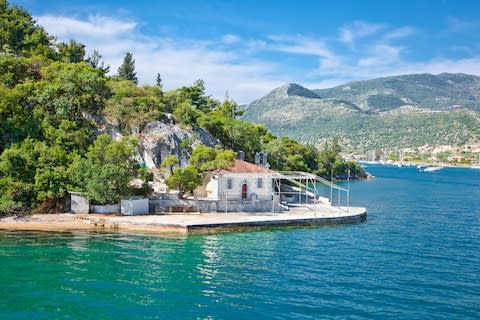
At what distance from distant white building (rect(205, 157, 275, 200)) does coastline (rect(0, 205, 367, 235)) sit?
10.6 ft

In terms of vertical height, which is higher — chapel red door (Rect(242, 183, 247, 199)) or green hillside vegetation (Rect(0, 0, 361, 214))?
green hillside vegetation (Rect(0, 0, 361, 214))

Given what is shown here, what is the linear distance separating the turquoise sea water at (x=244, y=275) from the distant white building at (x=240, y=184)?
268 inches

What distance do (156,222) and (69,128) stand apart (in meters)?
17.4

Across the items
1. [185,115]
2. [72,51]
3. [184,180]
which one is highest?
[72,51]

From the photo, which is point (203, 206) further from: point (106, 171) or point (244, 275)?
point (244, 275)

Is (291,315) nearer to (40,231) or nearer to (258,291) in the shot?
(258,291)

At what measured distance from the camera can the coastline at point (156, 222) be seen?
36.9 metres

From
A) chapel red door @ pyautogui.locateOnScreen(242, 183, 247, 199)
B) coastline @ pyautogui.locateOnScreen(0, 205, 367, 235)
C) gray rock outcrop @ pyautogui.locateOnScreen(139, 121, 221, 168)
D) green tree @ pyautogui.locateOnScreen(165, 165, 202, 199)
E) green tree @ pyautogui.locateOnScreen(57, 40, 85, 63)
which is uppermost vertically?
green tree @ pyautogui.locateOnScreen(57, 40, 85, 63)

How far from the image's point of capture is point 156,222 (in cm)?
3750

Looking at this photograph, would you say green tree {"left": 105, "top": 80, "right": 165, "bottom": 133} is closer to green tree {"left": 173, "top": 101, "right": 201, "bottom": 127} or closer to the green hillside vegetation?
the green hillside vegetation

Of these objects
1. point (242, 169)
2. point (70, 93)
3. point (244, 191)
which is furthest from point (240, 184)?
point (70, 93)

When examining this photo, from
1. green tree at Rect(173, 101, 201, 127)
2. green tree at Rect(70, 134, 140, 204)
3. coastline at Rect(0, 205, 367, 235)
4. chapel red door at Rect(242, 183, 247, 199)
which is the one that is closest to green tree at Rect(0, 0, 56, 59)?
green tree at Rect(173, 101, 201, 127)

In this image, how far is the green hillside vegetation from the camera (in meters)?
40.0

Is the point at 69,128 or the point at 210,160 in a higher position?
the point at 69,128
